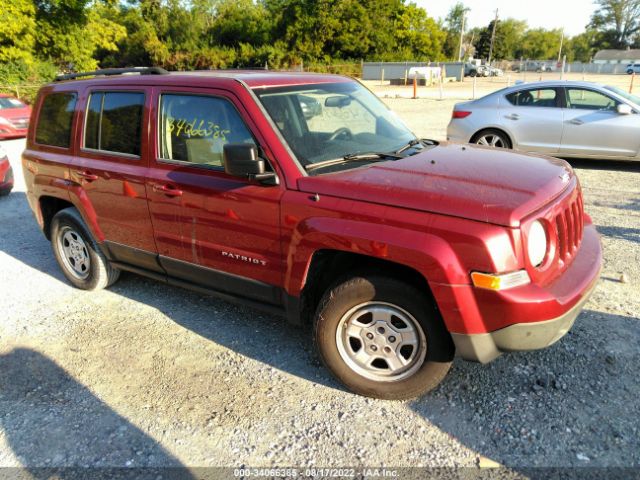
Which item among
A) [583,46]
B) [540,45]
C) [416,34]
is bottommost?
[583,46]

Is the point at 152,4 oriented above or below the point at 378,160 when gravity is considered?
above

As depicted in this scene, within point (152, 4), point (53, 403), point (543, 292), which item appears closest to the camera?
A: point (543, 292)

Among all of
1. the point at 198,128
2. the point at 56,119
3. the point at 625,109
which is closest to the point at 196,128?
the point at 198,128

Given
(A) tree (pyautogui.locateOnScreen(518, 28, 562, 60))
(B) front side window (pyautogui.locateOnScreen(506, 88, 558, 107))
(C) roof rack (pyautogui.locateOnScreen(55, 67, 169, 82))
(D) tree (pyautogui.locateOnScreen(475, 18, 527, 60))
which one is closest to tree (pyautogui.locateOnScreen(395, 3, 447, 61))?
(D) tree (pyautogui.locateOnScreen(475, 18, 527, 60))

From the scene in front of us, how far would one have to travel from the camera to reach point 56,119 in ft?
15.2

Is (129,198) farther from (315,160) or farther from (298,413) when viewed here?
(298,413)

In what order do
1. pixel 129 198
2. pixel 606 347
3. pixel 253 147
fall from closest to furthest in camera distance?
pixel 253 147 → pixel 606 347 → pixel 129 198

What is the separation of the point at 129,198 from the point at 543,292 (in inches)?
118

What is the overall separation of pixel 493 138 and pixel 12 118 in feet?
45.7

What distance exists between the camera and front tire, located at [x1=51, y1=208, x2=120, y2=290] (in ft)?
15.2

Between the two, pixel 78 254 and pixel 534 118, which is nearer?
pixel 78 254

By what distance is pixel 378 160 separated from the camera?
342cm

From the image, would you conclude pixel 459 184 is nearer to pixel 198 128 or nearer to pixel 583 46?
pixel 198 128

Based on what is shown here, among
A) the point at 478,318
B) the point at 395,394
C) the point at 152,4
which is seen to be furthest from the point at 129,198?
the point at 152,4
